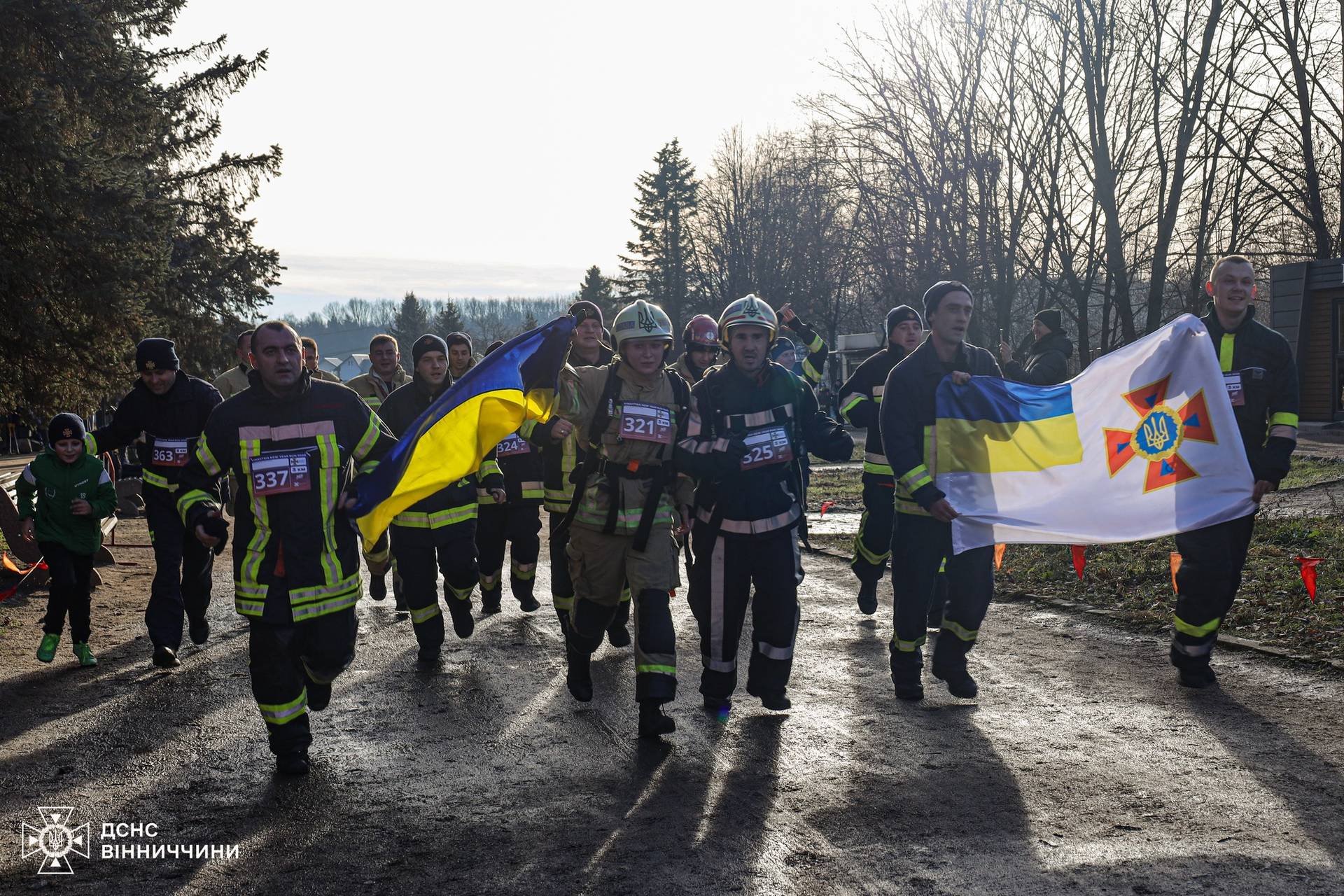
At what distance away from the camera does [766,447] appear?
21.5ft

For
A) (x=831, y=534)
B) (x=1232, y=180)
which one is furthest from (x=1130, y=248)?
(x=831, y=534)

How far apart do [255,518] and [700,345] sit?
12.3 ft

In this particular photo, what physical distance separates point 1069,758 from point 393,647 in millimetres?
5041

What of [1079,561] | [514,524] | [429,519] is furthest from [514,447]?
[1079,561]

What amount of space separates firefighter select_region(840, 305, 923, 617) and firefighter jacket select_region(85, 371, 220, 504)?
15.5 feet

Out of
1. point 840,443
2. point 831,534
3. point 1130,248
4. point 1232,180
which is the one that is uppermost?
point 1232,180

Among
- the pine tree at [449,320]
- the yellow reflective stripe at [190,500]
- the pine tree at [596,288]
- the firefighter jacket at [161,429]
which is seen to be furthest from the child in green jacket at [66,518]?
the pine tree at [449,320]

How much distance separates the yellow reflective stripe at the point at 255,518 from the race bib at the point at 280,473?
0.03 m

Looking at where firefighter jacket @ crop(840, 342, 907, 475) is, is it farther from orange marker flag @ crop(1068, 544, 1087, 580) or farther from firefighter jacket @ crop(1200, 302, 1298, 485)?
firefighter jacket @ crop(1200, 302, 1298, 485)

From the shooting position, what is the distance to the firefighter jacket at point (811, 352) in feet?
31.1

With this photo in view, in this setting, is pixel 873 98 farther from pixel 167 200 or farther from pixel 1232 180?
pixel 167 200

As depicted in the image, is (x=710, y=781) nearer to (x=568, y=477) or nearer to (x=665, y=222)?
(x=568, y=477)

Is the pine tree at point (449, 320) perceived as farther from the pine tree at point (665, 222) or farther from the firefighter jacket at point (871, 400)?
the firefighter jacket at point (871, 400)

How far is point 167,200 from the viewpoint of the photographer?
20750 millimetres
